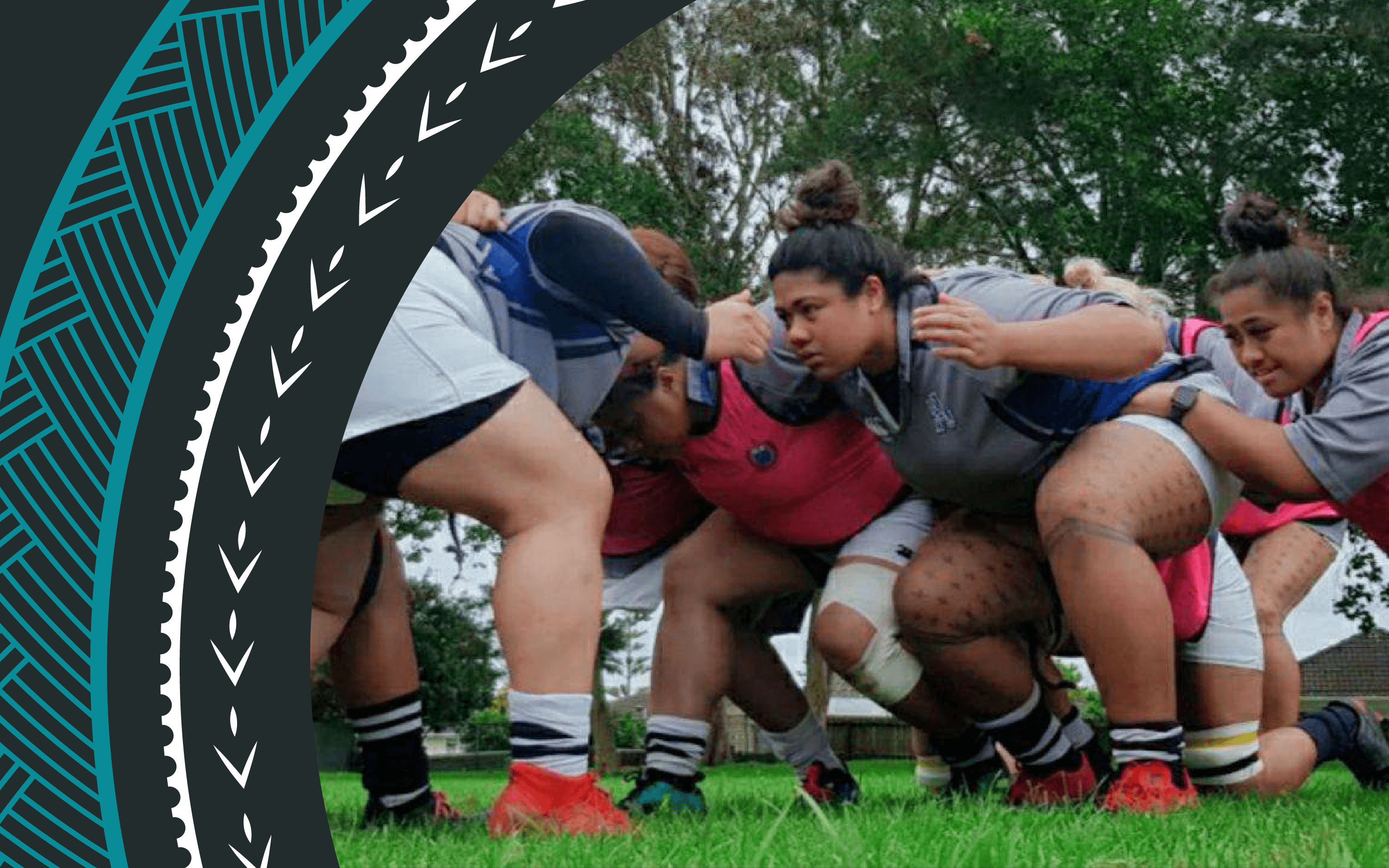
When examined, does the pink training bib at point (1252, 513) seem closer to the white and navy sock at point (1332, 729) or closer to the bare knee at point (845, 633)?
the white and navy sock at point (1332, 729)

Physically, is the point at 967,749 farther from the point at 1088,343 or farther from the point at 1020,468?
the point at 1088,343

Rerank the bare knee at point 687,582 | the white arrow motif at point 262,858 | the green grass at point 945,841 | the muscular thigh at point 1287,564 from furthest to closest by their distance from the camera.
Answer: the muscular thigh at point 1287,564, the bare knee at point 687,582, the green grass at point 945,841, the white arrow motif at point 262,858

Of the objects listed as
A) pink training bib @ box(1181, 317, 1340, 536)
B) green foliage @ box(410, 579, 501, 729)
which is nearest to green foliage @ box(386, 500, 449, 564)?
green foliage @ box(410, 579, 501, 729)

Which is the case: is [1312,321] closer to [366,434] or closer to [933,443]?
[933,443]

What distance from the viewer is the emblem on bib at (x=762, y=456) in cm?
433

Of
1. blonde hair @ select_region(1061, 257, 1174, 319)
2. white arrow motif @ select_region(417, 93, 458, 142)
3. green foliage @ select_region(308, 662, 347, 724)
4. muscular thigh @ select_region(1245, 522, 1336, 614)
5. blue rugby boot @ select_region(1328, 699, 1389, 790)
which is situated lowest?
green foliage @ select_region(308, 662, 347, 724)

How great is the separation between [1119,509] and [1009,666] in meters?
0.62

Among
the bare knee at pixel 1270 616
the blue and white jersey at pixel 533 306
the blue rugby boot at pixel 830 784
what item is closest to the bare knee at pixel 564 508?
the blue and white jersey at pixel 533 306

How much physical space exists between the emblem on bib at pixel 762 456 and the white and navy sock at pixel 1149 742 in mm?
1100

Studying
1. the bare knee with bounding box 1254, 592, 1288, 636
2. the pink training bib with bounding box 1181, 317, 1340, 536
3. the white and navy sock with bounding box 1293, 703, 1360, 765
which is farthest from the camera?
the pink training bib with bounding box 1181, 317, 1340, 536

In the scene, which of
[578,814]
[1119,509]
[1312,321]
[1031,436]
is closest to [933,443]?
[1031,436]

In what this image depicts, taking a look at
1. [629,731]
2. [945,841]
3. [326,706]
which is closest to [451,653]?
[326,706]

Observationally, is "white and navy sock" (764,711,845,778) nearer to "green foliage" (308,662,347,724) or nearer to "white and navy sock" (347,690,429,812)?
"white and navy sock" (347,690,429,812)

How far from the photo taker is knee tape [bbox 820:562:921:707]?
420cm
